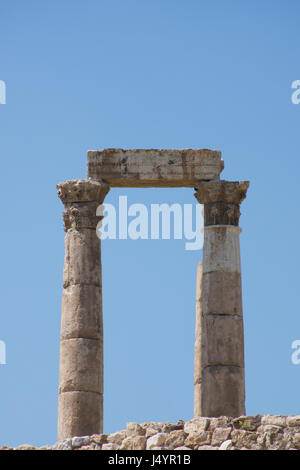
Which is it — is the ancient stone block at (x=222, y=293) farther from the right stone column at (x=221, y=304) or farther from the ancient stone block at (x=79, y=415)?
the ancient stone block at (x=79, y=415)

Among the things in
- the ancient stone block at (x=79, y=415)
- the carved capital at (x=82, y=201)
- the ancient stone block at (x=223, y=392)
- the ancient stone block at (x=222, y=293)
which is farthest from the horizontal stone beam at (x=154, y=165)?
the ancient stone block at (x=79, y=415)

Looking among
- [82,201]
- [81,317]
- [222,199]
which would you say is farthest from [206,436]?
[82,201]

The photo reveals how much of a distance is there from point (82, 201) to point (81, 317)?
13.2 ft

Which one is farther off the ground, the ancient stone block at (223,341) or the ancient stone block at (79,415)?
the ancient stone block at (223,341)

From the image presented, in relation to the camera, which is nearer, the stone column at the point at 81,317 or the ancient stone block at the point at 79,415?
the ancient stone block at the point at 79,415

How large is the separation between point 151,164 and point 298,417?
13.4 m

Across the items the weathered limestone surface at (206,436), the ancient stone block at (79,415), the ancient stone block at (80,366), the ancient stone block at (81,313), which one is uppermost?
the ancient stone block at (81,313)

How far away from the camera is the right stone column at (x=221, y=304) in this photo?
160 feet

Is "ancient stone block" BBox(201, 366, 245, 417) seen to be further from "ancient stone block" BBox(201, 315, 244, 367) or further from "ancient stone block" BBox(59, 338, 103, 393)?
"ancient stone block" BBox(59, 338, 103, 393)

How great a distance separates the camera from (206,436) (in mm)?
40562

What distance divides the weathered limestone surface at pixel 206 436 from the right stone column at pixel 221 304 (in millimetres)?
6959

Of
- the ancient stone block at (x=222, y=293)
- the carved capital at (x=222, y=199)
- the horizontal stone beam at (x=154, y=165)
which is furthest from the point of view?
the horizontal stone beam at (x=154, y=165)

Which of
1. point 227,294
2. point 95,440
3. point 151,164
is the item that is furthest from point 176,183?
point 95,440

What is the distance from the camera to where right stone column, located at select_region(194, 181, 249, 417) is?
48688mm
